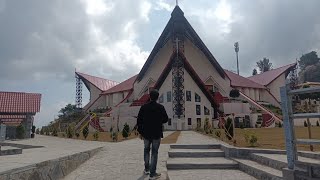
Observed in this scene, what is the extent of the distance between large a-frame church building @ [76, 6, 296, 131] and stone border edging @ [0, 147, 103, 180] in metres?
29.0

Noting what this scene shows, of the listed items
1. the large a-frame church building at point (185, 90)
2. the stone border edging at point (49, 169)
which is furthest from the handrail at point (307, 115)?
the large a-frame church building at point (185, 90)

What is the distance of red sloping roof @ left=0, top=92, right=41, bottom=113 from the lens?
25312 mm

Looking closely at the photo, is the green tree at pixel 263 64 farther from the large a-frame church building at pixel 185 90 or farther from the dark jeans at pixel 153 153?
the dark jeans at pixel 153 153

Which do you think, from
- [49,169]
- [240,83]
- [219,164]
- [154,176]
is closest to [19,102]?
[219,164]

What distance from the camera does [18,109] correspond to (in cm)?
2541

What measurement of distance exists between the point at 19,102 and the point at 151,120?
74.2 ft

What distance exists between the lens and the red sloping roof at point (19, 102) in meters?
25.3

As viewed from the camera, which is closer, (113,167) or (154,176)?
(154,176)

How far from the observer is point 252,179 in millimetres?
7195

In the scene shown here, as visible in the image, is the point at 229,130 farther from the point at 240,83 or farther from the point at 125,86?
the point at 125,86

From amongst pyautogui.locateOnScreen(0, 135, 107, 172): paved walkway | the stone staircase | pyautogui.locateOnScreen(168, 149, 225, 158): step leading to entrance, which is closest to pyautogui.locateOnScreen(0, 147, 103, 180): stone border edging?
pyautogui.locateOnScreen(0, 135, 107, 172): paved walkway

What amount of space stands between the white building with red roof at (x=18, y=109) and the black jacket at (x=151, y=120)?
21.5 m

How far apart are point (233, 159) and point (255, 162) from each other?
0.92 meters

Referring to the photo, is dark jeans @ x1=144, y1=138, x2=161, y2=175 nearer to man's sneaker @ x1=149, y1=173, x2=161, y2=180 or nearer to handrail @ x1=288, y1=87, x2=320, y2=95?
man's sneaker @ x1=149, y1=173, x2=161, y2=180
